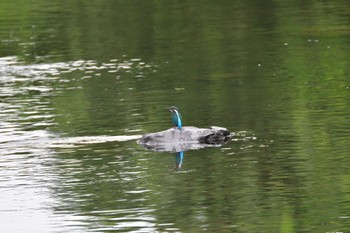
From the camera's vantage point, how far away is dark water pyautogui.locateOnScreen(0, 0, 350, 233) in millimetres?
21312

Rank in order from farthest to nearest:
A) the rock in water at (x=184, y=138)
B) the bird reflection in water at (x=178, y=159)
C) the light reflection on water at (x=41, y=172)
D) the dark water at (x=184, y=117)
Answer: the rock in water at (x=184, y=138) < the bird reflection in water at (x=178, y=159) < the dark water at (x=184, y=117) < the light reflection on water at (x=41, y=172)

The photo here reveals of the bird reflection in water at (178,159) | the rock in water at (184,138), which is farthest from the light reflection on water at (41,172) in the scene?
the rock in water at (184,138)

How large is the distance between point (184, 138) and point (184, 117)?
12.2 ft

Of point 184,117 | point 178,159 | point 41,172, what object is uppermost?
point 41,172

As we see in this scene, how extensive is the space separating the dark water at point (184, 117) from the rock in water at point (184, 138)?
305mm

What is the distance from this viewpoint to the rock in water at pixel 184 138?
27.0 meters

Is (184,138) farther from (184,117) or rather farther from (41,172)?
(184,117)

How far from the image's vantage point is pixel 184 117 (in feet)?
101

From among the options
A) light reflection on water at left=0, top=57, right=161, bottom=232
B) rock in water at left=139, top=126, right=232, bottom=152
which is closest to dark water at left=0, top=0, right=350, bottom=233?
light reflection on water at left=0, top=57, right=161, bottom=232

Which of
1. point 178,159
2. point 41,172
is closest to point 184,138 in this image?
point 178,159

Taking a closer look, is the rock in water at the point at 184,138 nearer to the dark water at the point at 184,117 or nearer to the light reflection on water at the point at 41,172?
the dark water at the point at 184,117

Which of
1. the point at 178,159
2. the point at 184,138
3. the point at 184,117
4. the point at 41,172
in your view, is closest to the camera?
the point at 41,172

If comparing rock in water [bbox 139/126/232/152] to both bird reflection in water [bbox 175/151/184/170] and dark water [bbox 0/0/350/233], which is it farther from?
bird reflection in water [bbox 175/151/184/170]

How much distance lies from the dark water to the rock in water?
30 cm
